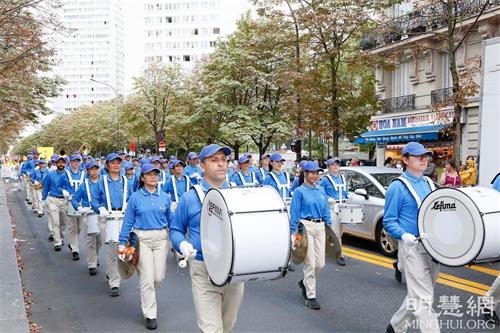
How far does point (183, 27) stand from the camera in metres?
106

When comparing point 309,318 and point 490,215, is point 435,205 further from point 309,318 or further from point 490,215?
point 309,318

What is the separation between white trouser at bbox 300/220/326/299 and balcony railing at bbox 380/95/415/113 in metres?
19.9

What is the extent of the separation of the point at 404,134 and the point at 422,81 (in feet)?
8.75

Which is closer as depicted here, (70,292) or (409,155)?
(409,155)

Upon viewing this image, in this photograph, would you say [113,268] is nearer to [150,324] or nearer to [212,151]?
[150,324]

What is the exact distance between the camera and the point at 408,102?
2656cm

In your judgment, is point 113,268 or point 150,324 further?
point 113,268

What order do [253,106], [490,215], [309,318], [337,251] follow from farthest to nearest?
[253,106], [337,251], [309,318], [490,215]

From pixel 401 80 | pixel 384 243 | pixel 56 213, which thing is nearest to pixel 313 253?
pixel 384 243

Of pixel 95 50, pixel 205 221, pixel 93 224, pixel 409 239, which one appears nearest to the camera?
pixel 205 221

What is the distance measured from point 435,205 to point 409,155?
2.18 feet

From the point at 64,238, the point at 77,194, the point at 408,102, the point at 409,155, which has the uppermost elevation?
the point at 408,102

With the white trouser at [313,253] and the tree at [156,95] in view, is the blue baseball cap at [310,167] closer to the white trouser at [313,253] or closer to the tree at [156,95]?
the white trouser at [313,253]

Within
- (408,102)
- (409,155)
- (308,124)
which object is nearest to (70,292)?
(409,155)
